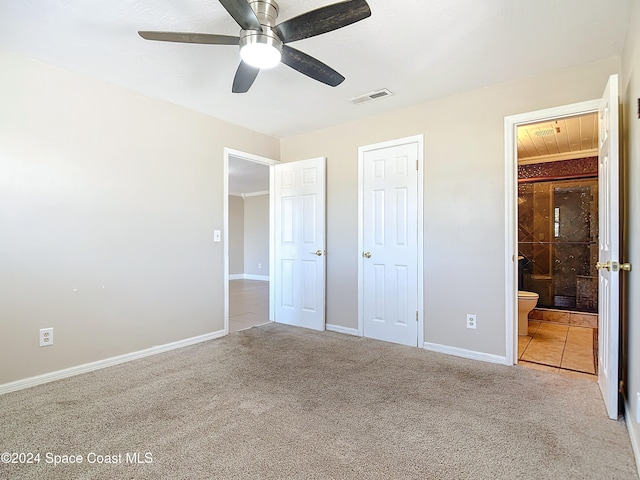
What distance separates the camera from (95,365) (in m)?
2.79

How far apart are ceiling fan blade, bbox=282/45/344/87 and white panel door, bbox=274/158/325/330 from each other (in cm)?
175

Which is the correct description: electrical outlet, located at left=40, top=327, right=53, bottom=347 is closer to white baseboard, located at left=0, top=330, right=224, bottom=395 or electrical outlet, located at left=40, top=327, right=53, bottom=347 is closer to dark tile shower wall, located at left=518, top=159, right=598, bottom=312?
white baseboard, located at left=0, top=330, right=224, bottom=395

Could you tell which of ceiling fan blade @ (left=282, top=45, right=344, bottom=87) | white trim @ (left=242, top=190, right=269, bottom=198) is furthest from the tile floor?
ceiling fan blade @ (left=282, top=45, right=344, bottom=87)

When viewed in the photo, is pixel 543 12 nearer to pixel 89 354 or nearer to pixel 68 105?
pixel 68 105

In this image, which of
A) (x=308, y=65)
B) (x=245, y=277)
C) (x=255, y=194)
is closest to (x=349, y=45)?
(x=308, y=65)

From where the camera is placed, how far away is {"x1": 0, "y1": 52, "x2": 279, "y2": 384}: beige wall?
95.6 inches

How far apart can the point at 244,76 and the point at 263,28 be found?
1.39ft

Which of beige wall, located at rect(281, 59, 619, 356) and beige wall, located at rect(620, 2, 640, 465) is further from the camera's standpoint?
beige wall, located at rect(281, 59, 619, 356)

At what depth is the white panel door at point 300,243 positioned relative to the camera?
404 centimetres

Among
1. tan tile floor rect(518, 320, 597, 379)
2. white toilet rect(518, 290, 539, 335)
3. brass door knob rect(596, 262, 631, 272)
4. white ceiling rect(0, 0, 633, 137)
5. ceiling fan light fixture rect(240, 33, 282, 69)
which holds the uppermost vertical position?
white ceiling rect(0, 0, 633, 137)


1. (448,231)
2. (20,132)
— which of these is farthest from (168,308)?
(448,231)

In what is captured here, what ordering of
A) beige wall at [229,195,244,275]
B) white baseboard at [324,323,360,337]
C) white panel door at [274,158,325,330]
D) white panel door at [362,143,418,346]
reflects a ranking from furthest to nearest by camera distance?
beige wall at [229,195,244,275] → white panel door at [274,158,325,330] → white baseboard at [324,323,360,337] → white panel door at [362,143,418,346]

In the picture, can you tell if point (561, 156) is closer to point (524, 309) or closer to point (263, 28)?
point (524, 309)

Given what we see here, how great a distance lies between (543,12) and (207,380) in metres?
3.18
